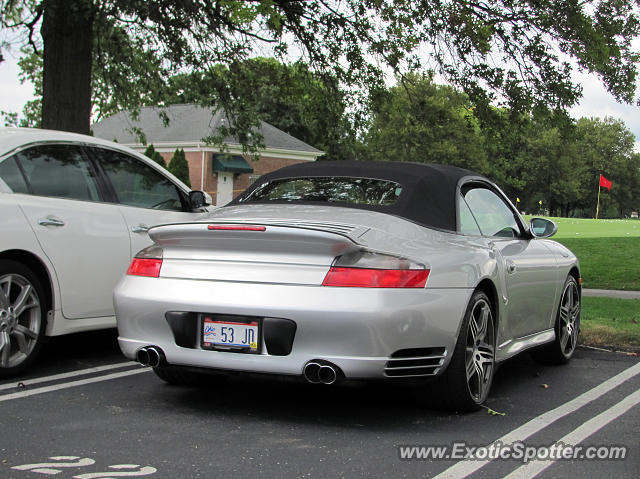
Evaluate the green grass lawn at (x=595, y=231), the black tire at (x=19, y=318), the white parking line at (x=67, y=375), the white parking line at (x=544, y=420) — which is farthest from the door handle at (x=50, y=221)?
the green grass lawn at (x=595, y=231)

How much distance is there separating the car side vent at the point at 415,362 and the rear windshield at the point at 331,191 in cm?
115

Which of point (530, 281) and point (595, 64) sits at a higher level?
point (595, 64)

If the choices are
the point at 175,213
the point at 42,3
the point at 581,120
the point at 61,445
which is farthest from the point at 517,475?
the point at 581,120

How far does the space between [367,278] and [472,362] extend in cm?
107

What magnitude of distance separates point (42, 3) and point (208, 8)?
9.03ft

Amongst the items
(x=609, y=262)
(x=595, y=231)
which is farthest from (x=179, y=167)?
(x=609, y=262)

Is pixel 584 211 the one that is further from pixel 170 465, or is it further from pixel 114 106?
pixel 170 465

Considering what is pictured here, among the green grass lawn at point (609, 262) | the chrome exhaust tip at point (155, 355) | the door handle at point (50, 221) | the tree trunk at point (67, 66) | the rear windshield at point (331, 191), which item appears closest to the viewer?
the chrome exhaust tip at point (155, 355)

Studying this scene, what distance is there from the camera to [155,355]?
15.6 feet

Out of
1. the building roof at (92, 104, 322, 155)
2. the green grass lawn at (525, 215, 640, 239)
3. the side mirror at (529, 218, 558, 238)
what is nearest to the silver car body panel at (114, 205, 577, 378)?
the side mirror at (529, 218, 558, 238)

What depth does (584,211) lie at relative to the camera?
4899 inches

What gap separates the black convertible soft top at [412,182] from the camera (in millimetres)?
5289

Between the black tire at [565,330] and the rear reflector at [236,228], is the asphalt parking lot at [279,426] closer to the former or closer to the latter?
the black tire at [565,330]

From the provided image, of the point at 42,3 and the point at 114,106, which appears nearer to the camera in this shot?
the point at 42,3
